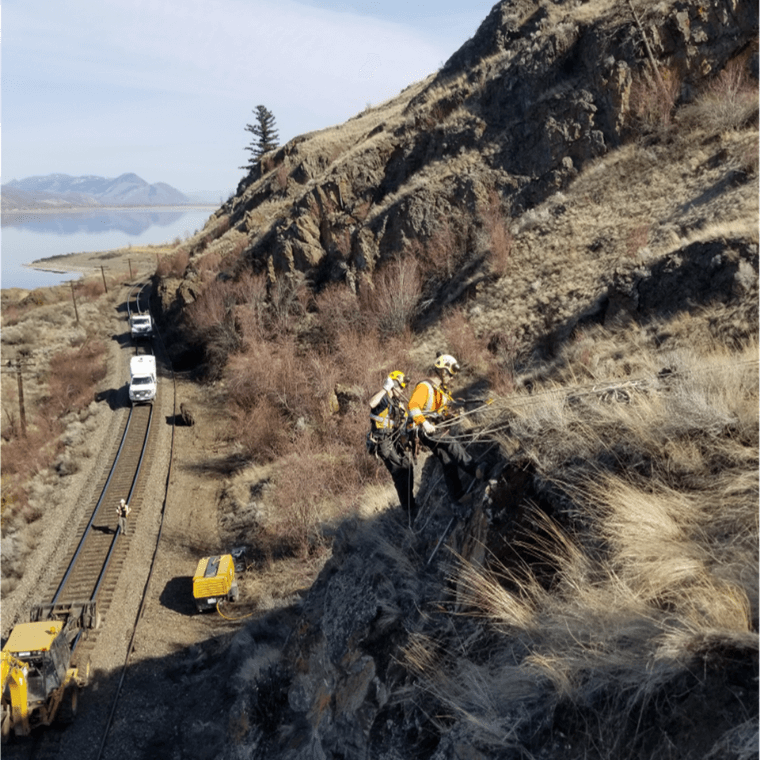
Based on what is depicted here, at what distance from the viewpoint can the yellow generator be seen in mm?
15820

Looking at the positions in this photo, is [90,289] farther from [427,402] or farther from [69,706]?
[427,402]

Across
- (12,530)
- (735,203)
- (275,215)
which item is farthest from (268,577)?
(275,215)

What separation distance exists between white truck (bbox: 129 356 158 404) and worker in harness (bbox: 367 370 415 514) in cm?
→ 2524

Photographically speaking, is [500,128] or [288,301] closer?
[500,128]

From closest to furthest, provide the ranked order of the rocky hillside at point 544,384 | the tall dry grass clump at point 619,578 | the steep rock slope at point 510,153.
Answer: the tall dry grass clump at point 619,578
the rocky hillside at point 544,384
the steep rock slope at point 510,153

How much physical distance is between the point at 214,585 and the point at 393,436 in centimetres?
933

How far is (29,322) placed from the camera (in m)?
50.8

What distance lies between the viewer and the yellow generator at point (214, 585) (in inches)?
623

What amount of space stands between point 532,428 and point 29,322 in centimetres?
5351

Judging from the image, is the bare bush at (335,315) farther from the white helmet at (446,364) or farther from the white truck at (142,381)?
the white helmet at (446,364)

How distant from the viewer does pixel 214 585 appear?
52.0ft

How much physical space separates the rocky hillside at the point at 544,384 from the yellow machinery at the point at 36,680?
2.68 m

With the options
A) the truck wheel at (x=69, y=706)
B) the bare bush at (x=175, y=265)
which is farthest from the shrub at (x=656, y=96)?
the bare bush at (x=175, y=265)

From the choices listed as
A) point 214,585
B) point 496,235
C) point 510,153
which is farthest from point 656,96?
point 214,585
